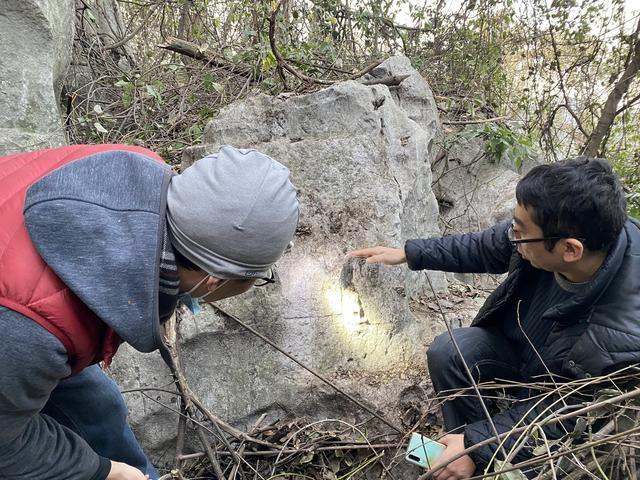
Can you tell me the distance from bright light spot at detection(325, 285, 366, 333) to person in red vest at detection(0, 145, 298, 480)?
53.6 inches

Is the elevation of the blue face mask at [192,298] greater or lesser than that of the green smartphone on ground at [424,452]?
greater

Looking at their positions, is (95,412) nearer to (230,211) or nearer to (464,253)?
(230,211)

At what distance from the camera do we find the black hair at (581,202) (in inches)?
67.5

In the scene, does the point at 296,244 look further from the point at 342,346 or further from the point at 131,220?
the point at 131,220

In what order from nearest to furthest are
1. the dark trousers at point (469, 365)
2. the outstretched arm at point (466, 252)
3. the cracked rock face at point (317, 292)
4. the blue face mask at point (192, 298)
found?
the blue face mask at point (192, 298) → the dark trousers at point (469, 365) → the outstretched arm at point (466, 252) → the cracked rock face at point (317, 292)

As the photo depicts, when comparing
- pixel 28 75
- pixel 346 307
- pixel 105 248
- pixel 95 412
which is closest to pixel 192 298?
pixel 105 248

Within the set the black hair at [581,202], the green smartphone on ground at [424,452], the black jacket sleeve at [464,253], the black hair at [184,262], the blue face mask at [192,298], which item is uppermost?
the black hair at [581,202]

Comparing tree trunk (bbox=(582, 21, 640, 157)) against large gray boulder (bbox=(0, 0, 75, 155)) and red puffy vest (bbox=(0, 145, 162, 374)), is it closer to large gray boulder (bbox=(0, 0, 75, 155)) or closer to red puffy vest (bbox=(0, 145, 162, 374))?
large gray boulder (bbox=(0, 0, 75, 155))

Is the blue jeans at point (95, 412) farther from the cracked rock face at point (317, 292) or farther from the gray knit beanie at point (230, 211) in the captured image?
the gray knit beanie at point (230, 211)

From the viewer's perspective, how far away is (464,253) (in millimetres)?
2318

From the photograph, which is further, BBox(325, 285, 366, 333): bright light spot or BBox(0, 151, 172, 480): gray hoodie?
BBox(325, 285, 366, 333): bright light spot

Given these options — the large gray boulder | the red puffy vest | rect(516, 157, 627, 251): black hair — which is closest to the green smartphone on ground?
rect(516, 157, 627, 251): black hair

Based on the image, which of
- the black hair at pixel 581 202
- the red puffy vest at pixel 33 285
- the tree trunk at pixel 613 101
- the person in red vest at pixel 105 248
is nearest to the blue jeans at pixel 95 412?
the person in red vest at pixel 105 248

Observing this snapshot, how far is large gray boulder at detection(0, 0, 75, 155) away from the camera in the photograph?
9.84 ft
